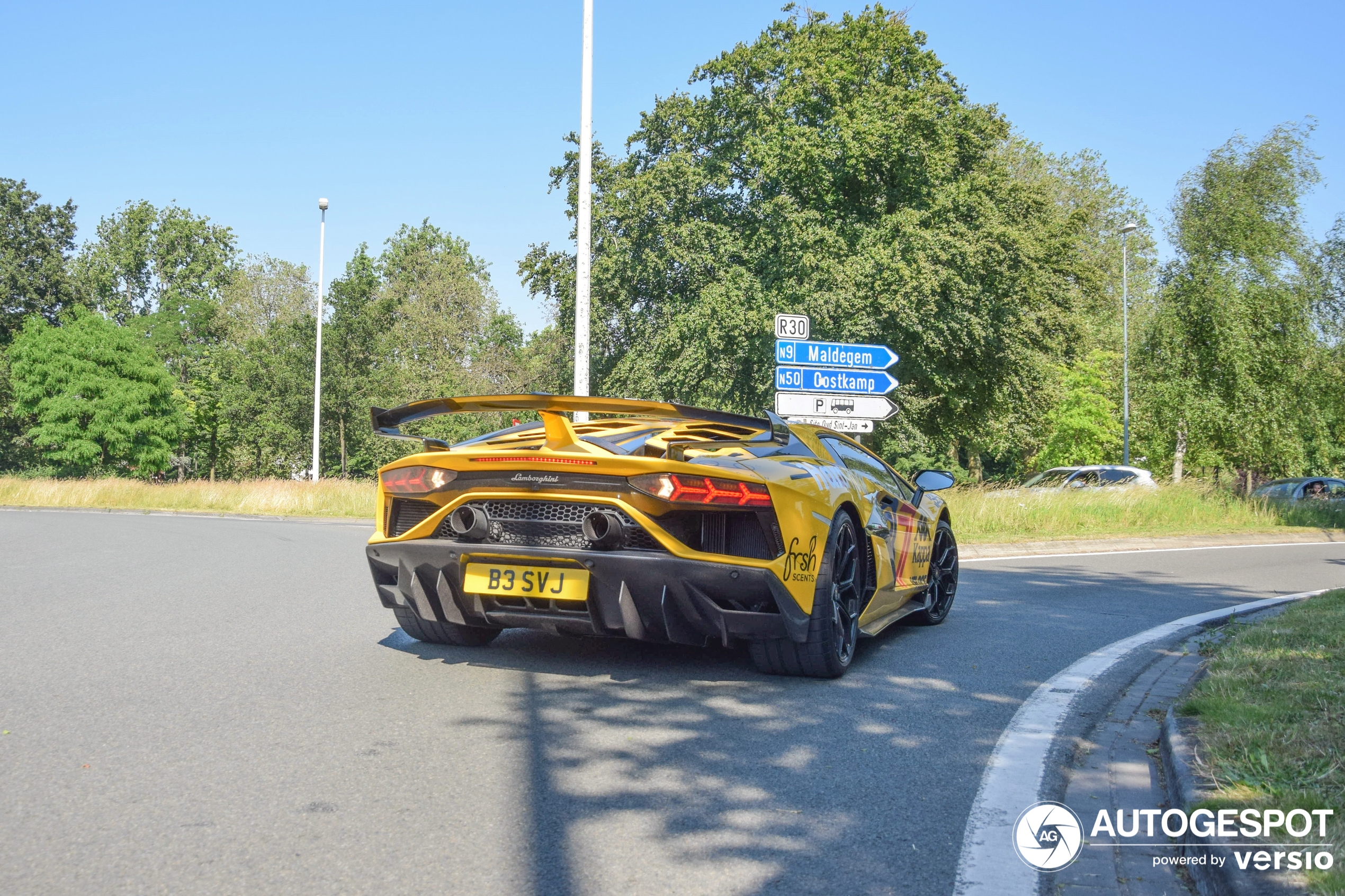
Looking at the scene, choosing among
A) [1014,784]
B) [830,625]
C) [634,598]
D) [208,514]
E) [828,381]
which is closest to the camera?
[1014,784]

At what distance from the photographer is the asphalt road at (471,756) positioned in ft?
9.66

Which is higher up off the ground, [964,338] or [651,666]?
[964,338]

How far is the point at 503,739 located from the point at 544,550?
976 millimetres

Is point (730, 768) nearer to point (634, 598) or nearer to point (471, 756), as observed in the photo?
point (471, 756)

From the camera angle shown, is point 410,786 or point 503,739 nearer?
point 410,786

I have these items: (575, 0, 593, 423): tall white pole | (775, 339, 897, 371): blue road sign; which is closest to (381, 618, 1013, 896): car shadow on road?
(775, 339, 897, 371): blue road sign

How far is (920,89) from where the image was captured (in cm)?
3120

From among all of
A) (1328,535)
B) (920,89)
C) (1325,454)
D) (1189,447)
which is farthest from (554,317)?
(1325,454)

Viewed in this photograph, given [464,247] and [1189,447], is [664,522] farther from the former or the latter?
[464,247]

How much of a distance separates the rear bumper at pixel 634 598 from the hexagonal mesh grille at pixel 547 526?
0.08 m

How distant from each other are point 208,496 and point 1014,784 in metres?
26.5

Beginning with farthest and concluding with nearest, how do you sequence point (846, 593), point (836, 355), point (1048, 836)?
point (836, 355) → point (846, 593) → point (1048, 836)

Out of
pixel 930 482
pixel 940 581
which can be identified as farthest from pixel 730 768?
pixel 940 581

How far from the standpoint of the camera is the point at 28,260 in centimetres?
6581
